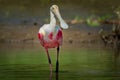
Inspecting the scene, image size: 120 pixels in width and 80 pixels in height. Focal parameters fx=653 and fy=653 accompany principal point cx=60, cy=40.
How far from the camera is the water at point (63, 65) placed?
1437 centimetres

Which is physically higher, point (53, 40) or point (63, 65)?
point (53, 40)

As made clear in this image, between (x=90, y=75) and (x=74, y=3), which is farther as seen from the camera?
(x=74, y=3)

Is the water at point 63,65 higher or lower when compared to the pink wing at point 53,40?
lower

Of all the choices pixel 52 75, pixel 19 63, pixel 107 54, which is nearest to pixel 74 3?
pixel 107 54

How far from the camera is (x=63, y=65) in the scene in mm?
17219

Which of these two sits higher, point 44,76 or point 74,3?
point 74,3

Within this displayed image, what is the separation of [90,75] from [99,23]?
43.1 ft

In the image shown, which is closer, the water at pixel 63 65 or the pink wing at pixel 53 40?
the water at pixel 63 65

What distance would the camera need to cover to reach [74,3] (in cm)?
2862

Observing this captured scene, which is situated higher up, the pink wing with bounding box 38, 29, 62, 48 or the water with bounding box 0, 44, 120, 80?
the pink wing with bounding box 38, 29, 62, 48

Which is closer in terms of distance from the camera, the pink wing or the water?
the water

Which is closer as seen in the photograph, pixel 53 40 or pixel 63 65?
pixel 53 40

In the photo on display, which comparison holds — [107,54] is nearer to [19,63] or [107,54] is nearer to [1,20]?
[19,63]

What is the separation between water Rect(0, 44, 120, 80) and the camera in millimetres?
14367
